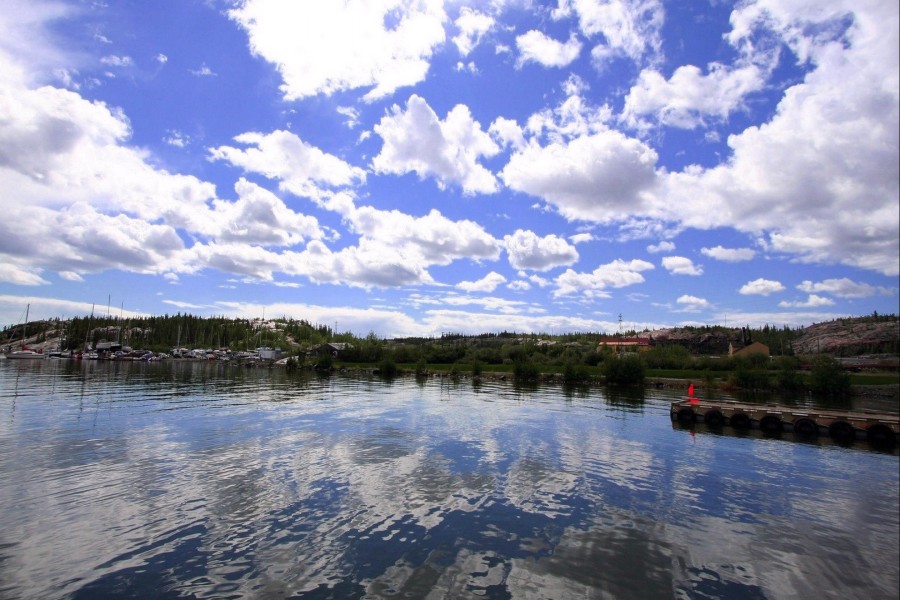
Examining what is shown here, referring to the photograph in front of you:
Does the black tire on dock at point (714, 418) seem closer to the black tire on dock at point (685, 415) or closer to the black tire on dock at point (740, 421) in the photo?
the black tire on dock at point (740, 421)

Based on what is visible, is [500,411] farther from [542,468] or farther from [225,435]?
[225,435]

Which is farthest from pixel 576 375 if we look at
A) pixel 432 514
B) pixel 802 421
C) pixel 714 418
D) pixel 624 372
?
pixel 432 514

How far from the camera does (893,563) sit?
46.6 ft

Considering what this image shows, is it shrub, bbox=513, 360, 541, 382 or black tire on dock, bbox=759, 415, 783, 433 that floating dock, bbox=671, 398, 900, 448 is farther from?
shrub, bbox=513, 360, 541, 382

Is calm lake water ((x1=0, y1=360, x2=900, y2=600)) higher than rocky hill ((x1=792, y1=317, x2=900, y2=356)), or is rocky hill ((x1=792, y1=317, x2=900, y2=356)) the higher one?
rocky hill ((x1=792, y1=317, x2=900, y2=356))

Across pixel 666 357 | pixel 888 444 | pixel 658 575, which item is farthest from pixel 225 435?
pixel 666 357

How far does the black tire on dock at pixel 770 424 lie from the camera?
39.4 metres

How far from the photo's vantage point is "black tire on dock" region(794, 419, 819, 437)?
3666cm

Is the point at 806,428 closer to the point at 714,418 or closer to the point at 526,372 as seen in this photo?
the point at 714,418

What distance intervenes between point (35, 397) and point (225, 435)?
1341 inches

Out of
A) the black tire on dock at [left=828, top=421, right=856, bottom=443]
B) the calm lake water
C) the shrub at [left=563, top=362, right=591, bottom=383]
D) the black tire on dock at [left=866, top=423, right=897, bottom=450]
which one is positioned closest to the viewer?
the calm lake water

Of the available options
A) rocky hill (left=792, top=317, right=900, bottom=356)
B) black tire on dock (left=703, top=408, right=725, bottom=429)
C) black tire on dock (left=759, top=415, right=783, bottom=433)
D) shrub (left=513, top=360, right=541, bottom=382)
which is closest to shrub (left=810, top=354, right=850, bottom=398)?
black tire on dock (left=759, top=415, right=783, bottom=433)

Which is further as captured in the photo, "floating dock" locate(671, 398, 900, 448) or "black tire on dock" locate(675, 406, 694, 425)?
"black tire on dock" locate(675, 406, 694, 425)

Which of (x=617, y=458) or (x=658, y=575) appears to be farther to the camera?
(x=617, y=458)
